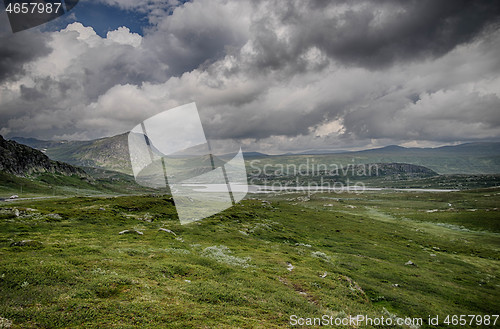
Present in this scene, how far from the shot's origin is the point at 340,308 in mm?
22547

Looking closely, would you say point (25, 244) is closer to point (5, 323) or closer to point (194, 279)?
point (5, 323)

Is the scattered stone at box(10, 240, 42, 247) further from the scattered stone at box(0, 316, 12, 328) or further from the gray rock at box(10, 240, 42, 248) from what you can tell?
the scattered stone at box(0, 316, 12, 328)

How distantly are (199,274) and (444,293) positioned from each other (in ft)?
122

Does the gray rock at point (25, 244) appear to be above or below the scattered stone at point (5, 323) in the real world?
below

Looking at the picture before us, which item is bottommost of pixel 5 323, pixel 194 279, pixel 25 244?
pixel 194 279

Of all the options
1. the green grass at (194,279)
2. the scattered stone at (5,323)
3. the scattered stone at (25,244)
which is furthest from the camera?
the scattered stone at (25,244)

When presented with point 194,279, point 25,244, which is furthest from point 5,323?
point 25,244

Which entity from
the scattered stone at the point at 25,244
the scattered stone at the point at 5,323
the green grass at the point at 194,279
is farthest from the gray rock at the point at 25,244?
the scattered stone at the point at 5,323

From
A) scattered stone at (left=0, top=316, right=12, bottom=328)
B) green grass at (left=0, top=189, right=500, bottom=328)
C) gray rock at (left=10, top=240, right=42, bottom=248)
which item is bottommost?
green grass at (left=0, top=189, right=500, bottom=328)

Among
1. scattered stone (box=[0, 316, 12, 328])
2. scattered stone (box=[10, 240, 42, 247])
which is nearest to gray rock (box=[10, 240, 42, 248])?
scattered stone (box=[10, 240, 42, 247])

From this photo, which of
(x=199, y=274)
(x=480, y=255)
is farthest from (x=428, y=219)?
(x=199, y=274)

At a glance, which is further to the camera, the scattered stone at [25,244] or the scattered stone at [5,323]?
the scattered stone at [25,244]

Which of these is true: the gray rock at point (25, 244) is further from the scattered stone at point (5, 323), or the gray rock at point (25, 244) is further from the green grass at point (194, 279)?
the scattered stone at point (5, 323)

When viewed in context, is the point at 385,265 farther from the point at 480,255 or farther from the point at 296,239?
Answer: the point at 480,255
